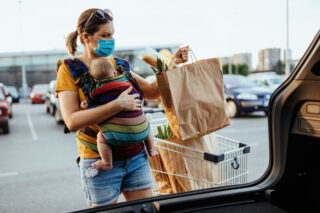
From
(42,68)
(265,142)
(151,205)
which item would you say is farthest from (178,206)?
(42,68)

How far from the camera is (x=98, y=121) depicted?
171 cm

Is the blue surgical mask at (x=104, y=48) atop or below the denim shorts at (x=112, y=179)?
atop

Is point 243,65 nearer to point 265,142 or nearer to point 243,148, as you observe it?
point 265,142

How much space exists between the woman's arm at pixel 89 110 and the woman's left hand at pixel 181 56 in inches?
19.4

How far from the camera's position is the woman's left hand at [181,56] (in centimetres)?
211

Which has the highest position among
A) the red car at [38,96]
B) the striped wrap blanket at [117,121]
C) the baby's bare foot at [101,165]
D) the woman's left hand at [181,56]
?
the woman's left hand at [181,56]

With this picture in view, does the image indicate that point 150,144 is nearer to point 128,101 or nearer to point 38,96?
point 128,101

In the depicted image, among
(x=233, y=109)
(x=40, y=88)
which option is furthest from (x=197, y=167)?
(x=40, y=88)

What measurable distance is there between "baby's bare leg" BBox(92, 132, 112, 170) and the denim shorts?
6 centimetres

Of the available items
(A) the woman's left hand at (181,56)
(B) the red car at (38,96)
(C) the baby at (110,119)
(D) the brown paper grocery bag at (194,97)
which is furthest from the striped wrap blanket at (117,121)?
(B) the red car at (38,96)

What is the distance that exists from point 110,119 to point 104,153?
0.20 metres

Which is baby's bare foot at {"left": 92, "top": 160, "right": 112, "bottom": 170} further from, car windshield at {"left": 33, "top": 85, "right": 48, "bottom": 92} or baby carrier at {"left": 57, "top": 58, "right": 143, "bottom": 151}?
car windshield at {"left": 33, "top": 85, "right": 48, "bottom": 92}

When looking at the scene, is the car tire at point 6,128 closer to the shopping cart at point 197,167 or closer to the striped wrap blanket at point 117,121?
the shopping cart at point 197,167

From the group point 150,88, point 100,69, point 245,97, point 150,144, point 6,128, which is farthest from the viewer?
point 245,97
